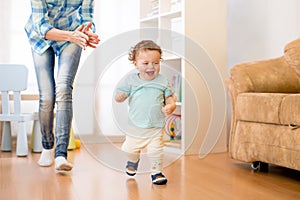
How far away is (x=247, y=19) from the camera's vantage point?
340 centimetres

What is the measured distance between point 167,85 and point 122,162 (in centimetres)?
40

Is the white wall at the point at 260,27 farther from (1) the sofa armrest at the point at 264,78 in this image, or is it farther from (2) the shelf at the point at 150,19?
(2) the shelf at the point at 150,19

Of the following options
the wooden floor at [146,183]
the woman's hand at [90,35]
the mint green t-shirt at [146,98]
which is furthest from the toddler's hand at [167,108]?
the woman's hand at [90,35]

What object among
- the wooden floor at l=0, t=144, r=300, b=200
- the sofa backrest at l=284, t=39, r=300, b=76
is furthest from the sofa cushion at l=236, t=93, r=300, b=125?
the wooden floor at l=0, t=144, r=300, b=200

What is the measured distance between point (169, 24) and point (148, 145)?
61.6 inches

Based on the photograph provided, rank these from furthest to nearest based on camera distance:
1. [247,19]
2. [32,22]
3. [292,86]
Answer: [247,19], [292,86], [32,22]

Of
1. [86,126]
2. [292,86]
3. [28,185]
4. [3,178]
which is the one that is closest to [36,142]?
[3,178]

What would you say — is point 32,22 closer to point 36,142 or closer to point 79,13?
point 79,13

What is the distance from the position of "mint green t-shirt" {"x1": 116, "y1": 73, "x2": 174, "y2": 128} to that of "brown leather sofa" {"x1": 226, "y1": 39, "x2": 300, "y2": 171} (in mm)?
541

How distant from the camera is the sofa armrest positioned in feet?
7.80

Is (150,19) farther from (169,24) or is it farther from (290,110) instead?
(290,110)

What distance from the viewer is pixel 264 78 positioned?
2.41m

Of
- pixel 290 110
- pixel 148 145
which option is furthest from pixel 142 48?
pixel 290 110

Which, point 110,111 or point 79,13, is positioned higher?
point 79,13
